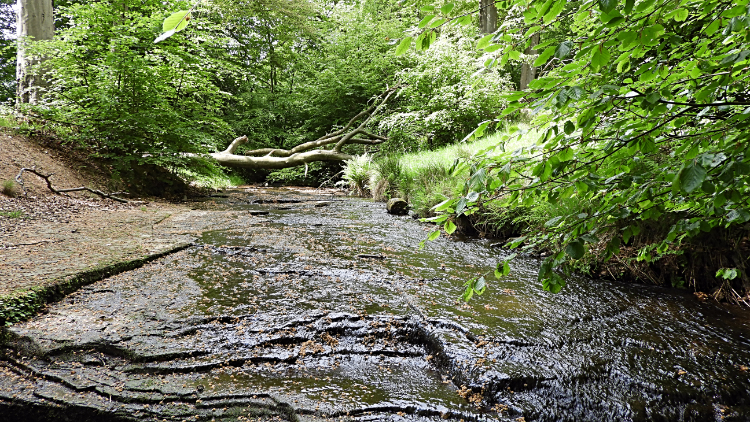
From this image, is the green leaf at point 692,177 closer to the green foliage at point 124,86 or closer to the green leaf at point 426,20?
the green leaf at point 426,20

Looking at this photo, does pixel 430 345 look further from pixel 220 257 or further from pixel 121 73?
pixel 121 73

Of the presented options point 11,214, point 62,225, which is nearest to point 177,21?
point 62,225

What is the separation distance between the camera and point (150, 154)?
7.34 metres

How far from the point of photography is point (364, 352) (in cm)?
211

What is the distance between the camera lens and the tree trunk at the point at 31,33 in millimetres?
7176

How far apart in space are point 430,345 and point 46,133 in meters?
8.34

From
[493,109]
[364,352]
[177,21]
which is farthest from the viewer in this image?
[493,109]

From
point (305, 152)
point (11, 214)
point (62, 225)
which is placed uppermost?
point (305, 152)

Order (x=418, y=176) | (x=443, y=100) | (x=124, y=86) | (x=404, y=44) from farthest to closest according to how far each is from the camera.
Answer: (x=443, y=100) < (x=418, y=176) < (x=124, y=86) < (x=404, y=44)

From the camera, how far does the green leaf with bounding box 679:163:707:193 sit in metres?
0.82

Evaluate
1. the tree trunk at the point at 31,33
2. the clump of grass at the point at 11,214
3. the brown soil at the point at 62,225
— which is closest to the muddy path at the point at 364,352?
the brown soil at the point at 62,225

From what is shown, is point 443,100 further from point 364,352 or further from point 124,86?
point 364,352

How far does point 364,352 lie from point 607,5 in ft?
6.19

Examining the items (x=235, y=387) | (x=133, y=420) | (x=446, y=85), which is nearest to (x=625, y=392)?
(x=235, y=387)
